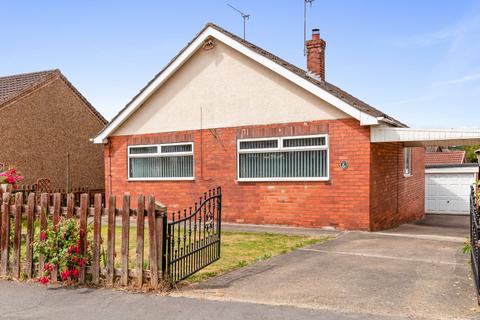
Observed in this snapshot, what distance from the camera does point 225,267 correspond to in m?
7.27

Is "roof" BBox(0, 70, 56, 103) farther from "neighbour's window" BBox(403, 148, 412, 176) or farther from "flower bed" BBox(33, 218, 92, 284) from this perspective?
"neighbour's window" BBox(403, 148, 412, 176)

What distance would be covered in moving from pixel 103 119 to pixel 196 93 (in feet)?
36.4

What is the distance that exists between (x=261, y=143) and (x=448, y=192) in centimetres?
1326

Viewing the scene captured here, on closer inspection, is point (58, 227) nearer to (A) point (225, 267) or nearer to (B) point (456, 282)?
(A) point (225, 267)

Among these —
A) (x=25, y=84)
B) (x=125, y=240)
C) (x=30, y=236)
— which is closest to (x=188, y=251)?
(x=125, y=240)

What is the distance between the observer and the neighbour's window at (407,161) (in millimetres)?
15673

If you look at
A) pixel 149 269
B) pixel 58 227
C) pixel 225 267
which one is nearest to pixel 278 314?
pixel 149 269

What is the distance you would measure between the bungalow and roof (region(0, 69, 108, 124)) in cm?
549

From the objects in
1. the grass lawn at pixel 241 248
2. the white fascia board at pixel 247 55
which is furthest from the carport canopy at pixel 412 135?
the grass lawn at pixel 241 248

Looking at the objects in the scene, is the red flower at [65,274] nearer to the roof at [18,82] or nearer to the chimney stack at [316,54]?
the chimney stack at [316,54]

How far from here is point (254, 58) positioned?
13.2m

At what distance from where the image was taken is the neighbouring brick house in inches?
753

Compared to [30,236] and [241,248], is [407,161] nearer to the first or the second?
[241,248]

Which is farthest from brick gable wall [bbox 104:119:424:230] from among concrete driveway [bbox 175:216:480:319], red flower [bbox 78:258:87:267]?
red flower [bbox 78:258:87:267]
